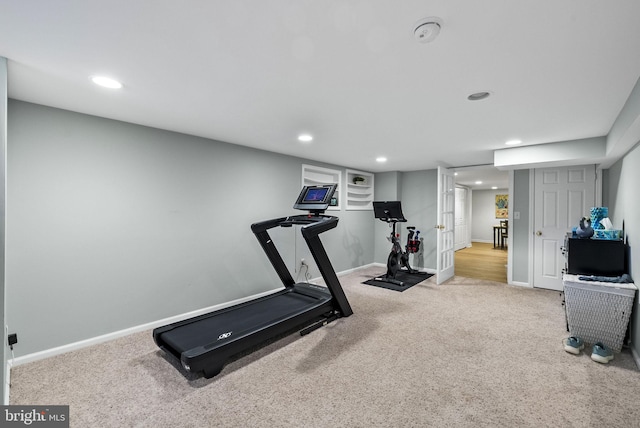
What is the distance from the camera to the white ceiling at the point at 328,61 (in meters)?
1.21

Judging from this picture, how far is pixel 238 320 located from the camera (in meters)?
2.72

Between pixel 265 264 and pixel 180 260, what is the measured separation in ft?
3.84

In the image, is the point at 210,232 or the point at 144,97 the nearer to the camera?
the point at 144,97

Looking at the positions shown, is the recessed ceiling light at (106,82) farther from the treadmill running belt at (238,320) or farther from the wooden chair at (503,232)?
the wooden chair at (503,232)

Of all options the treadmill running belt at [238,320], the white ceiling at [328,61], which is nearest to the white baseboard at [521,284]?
the white ceiling at [328,61]

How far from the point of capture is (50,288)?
2.36 m

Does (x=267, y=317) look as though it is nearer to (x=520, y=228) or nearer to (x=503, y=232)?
(x=520, y=228)

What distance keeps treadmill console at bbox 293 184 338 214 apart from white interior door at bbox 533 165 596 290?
3.53 meters

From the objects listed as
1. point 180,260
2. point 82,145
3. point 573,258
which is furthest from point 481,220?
point 82,145

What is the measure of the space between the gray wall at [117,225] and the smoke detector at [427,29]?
272cm

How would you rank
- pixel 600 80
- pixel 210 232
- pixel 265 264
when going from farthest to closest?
pixel 265 264, pixel 210 232, pixel 600 80

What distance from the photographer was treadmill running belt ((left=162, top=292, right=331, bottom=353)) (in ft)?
7.57

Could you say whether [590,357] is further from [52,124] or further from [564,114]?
[52,124]

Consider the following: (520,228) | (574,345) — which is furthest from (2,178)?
(520,228)
